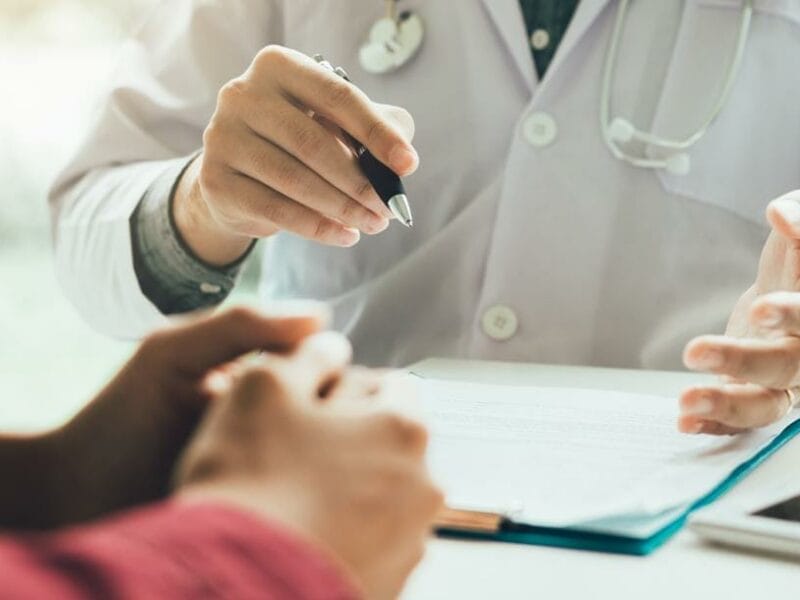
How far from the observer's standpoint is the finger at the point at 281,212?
0.84m

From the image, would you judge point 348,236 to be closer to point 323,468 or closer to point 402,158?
point 402,158

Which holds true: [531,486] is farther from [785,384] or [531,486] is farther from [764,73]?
[764,73]

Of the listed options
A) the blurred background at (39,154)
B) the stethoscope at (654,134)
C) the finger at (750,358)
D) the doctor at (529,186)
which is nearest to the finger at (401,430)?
the finger at (750,358)

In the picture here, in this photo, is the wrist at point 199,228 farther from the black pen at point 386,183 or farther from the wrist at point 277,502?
the wrist at point 277,502

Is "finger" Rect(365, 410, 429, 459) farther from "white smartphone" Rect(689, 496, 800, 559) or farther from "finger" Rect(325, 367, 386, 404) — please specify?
"white smartphone" Rect(689, 496, 800, 559)

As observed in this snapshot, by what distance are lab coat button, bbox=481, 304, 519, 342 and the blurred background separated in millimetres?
635

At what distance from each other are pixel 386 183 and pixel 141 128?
43 cm

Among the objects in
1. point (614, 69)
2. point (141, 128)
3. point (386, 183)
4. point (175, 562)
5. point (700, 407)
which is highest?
point (614, 69)

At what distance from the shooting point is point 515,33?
105 centimetres

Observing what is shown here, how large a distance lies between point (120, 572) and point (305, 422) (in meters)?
0.12

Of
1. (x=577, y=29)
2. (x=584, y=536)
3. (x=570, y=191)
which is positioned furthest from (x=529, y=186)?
(x=584, y=536)

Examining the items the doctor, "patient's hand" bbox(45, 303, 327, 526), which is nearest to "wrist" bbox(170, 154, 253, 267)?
the doctor

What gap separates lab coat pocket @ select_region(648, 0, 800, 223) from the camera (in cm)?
103

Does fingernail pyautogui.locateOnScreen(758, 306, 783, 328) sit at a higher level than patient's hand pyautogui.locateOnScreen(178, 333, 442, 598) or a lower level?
higher
